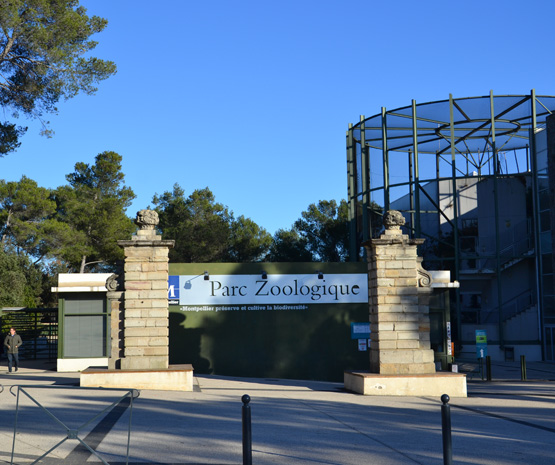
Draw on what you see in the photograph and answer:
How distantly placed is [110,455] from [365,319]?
17055 mm

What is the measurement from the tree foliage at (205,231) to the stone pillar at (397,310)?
3374 cm

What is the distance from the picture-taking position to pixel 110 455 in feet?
26.8

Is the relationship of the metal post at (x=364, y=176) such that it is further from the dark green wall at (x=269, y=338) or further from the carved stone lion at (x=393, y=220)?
the carved stone lion at (x=393, y=220)

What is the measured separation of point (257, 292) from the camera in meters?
23.8

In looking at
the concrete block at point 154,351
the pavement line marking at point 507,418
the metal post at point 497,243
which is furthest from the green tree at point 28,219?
the pavement line marking at point 507,418

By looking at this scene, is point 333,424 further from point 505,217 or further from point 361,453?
point 505,217

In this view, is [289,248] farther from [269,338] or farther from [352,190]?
[269,338]

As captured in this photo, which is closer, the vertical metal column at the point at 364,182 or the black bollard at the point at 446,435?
the black bollard at the point at 446,435

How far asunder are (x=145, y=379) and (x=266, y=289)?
A: 8.63m

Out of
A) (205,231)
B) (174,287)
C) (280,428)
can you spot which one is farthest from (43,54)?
(205,231)

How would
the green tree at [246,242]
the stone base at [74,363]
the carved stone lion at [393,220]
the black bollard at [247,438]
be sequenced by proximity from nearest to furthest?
the black bollard at [247,438]
the carved stone lion at [393,220]
the stone base at [74,363]
the green tree at [246,242]

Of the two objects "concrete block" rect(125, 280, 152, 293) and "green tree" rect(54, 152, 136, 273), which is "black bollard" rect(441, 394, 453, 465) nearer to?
"concrete block" rect(125, 280, 152, 293)

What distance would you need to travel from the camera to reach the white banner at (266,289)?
23641mm

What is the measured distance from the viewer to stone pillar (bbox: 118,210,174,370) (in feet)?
52.9
